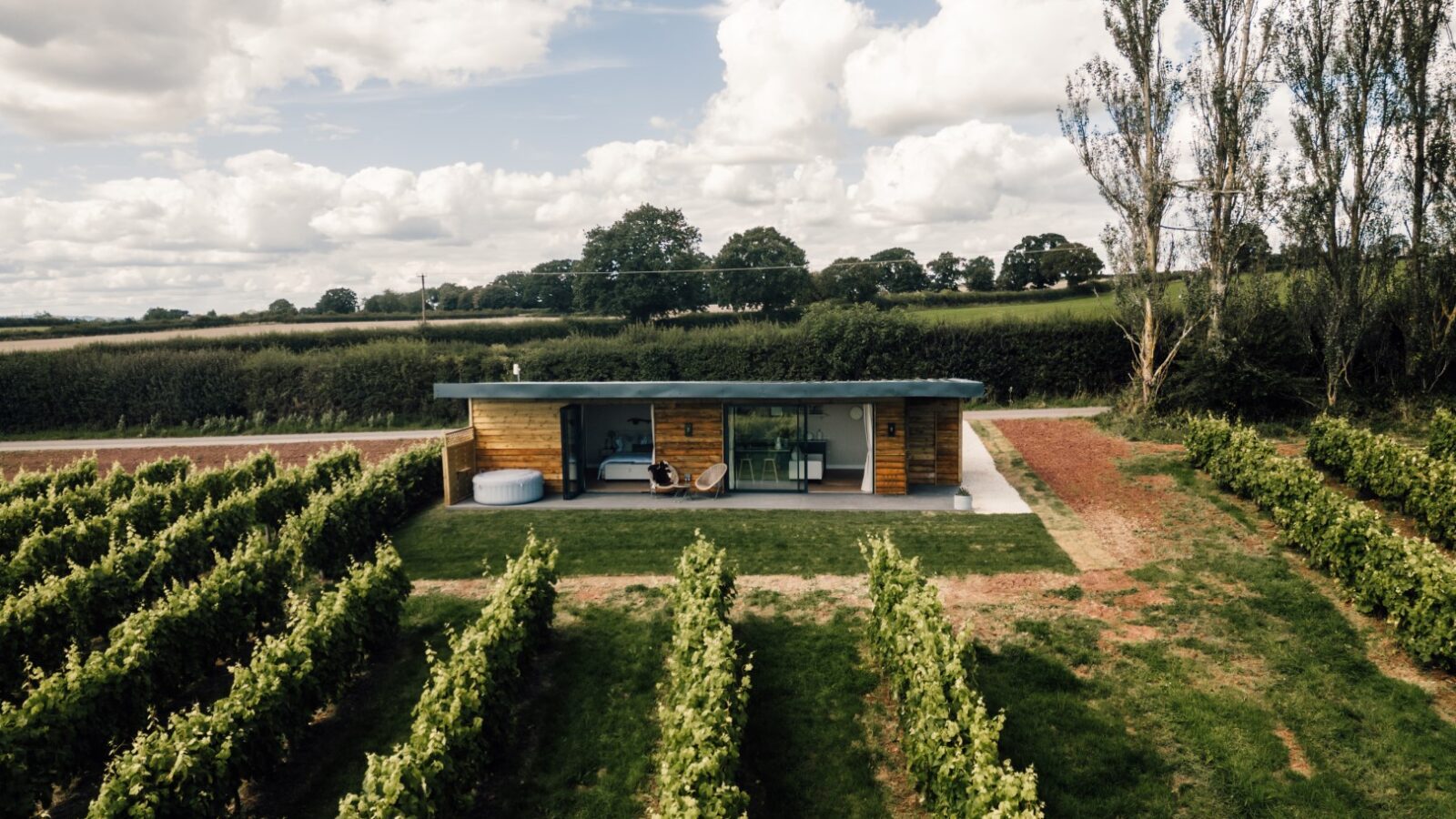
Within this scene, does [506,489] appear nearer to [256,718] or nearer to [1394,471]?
[256,718]

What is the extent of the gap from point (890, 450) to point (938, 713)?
10.5m

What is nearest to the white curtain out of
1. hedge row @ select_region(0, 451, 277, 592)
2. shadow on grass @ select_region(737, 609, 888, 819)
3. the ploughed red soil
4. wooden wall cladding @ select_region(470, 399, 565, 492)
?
shadow on grass @ select_region(737, 609, 888, 819)

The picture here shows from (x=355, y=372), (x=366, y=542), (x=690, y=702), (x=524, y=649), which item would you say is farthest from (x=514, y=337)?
(x=690, y=702)

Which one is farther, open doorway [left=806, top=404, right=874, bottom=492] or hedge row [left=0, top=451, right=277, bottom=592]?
open doorway [left=806, top=404, right=874, bottom=492]

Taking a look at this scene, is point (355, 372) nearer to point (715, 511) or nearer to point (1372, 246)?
point (715, 511)

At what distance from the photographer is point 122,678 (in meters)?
8.08

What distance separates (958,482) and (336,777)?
13.4 metres

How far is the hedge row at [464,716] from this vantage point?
20.2 ft

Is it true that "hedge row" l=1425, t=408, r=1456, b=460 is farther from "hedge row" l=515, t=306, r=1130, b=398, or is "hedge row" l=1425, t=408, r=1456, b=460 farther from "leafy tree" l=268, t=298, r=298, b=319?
"leafy tree" l=268, t=298, r=298, b=319

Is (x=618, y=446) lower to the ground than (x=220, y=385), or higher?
lower

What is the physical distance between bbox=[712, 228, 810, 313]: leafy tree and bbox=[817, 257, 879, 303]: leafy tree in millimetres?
4908

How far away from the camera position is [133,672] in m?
8.20

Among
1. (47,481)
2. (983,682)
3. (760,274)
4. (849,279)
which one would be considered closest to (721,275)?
(760,274)

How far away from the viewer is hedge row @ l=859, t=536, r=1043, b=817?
19.5ft
